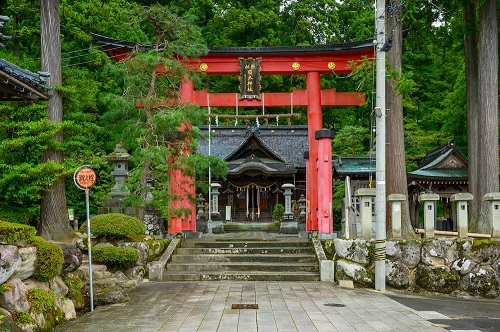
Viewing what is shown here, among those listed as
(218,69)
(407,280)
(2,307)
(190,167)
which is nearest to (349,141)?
(218,69)

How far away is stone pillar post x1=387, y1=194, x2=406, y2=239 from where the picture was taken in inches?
478

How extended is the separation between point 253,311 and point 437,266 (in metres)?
5.07

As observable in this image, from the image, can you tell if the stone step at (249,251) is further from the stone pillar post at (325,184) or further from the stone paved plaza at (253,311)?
the stone paved plaza at (253,311)

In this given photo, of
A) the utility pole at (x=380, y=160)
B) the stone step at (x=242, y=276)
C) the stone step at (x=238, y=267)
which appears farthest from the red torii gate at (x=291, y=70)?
the utility pole at (x=380, y=160)

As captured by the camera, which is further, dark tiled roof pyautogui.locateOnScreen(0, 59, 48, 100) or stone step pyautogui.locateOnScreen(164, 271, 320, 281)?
stone step pyautogui.locateOnScreen(164, 271, 320, 281)

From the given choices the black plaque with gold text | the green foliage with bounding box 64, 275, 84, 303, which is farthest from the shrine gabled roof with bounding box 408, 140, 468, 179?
the green foliage with bounding box 64, 275, 84, 303

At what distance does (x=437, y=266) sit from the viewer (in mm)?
11555

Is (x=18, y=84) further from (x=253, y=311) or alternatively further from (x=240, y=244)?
(x=240, y=244)

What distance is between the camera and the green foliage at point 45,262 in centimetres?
790

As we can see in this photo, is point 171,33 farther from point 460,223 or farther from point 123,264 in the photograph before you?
point 460,223

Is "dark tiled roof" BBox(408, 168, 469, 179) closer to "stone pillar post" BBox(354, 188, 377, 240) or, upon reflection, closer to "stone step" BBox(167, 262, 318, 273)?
"stone pillar post" BBox(354, 188, 377, 240)

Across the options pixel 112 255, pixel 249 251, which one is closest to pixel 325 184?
pixel 249 251

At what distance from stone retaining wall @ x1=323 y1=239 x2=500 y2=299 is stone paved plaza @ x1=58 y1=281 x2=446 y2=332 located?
87cm

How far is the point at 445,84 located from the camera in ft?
97.1
